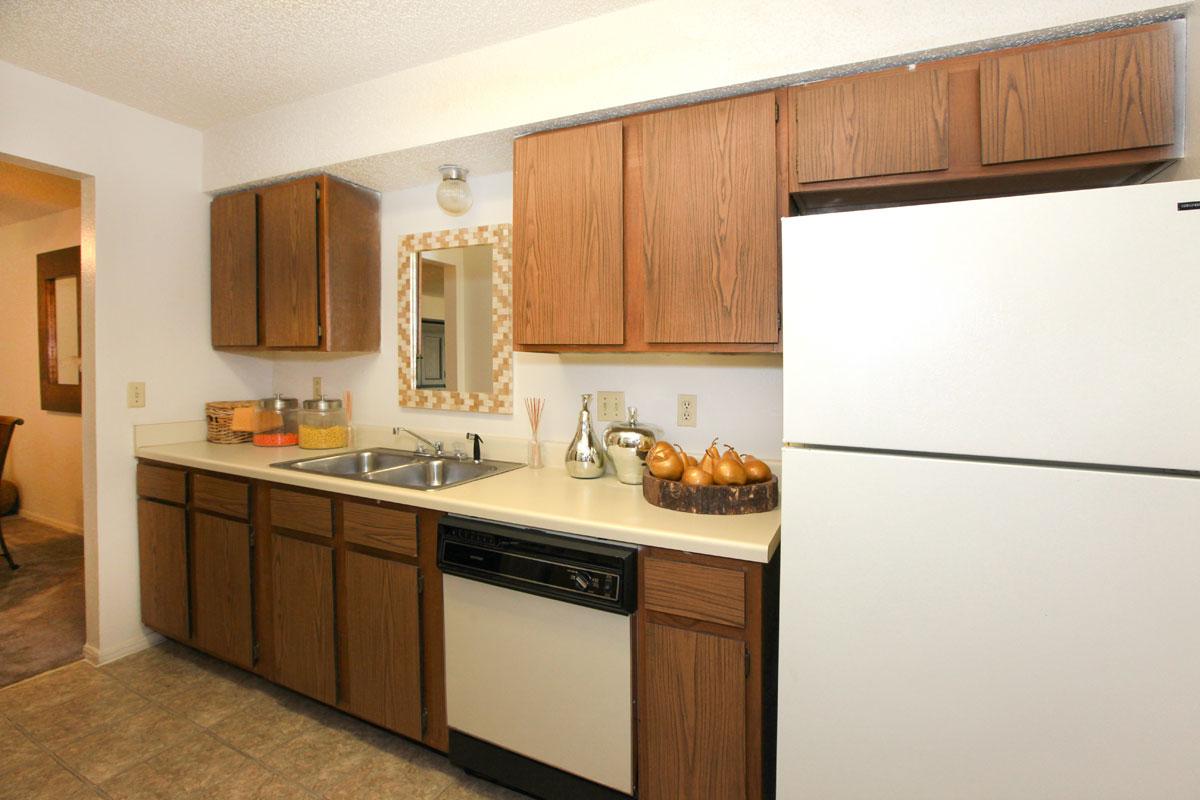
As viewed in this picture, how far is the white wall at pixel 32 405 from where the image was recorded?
4.20m

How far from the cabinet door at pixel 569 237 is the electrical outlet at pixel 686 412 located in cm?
38

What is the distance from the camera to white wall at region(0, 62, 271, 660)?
2352 millimetres

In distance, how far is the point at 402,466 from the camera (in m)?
2.39

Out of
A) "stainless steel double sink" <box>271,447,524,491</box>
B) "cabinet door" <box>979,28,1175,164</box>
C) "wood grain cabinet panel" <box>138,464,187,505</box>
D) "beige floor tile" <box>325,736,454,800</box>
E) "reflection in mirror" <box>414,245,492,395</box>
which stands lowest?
"beige floor tile" <box>325,736,454,800</box>

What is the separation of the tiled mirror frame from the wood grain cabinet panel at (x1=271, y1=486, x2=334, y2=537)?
70 centimetres

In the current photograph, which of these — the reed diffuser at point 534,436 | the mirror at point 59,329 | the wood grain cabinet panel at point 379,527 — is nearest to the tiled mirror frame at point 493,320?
the reed diffuser at point 534,436

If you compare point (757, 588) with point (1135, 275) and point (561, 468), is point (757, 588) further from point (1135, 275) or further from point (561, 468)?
point (561, 468)

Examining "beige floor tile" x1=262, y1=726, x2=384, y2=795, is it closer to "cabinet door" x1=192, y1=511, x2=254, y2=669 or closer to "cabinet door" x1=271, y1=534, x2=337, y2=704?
"cabinet door" x1=271, y1=534, x2=337, y2=704

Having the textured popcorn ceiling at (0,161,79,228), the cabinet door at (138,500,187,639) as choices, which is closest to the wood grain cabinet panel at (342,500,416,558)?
the cabinet door at (138,500,187,639)

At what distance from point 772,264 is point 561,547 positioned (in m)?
0.96

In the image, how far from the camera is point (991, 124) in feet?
4.53

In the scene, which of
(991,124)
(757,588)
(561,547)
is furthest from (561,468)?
(991,124)

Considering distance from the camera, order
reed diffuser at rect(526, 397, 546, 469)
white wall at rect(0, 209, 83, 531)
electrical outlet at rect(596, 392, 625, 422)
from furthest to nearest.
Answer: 1. white wall at rect(0, 209, 83, 531)
2. reed diffuser at rect(526, 397, 546, 469)
3. electrical outlet at rect(596, 392, 625, 422)

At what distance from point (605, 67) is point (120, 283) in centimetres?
230
